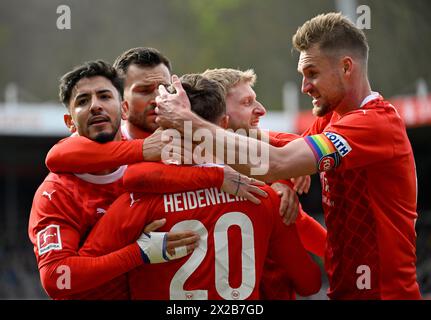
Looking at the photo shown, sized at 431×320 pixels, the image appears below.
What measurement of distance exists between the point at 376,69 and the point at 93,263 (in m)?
21.3

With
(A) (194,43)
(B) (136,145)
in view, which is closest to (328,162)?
(B) (136,145)

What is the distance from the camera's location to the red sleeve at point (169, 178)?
10.1 ft

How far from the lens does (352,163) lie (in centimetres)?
326

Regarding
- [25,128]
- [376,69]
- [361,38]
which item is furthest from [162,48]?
[361,38]

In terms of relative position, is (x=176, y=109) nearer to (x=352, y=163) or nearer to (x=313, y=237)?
(x=352, y=163)

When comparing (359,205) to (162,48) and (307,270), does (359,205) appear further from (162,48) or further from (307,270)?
(162,48)

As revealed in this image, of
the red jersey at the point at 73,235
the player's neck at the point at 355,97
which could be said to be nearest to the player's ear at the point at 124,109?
the red jersey at the point at 73,235

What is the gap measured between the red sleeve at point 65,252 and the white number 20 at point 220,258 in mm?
212

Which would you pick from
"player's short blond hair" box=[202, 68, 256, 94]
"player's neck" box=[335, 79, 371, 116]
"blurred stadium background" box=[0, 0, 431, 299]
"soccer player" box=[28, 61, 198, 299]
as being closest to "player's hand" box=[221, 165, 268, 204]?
"soccer player" box=[28, 61, 198, 299]

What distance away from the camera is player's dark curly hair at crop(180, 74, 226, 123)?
3207 millimetres

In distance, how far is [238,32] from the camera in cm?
2644

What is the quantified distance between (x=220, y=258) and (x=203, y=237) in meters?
0.12

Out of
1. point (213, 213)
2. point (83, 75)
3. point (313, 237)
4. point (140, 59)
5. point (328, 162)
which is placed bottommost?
point (313, 237)
